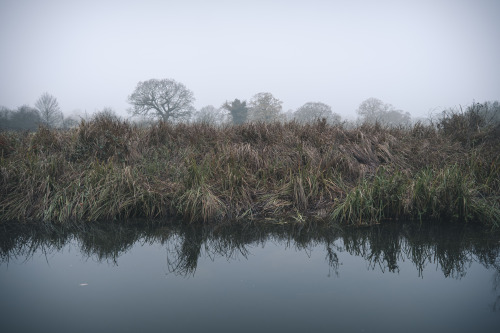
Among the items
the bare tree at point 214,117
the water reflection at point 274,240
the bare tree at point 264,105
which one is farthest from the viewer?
the bare tree at point 264,105

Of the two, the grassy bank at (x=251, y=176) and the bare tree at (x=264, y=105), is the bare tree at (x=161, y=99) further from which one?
the grassy bank at (x=251, y=176)

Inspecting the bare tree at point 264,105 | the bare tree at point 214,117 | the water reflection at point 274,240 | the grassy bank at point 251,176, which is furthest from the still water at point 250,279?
the bare tree at point 264,105

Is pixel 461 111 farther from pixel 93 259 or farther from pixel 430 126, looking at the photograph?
pixel 93 259

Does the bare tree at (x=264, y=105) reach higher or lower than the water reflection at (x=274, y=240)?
higher

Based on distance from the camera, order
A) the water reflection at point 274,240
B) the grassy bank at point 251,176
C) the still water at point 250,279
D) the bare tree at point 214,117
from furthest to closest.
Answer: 1. the bare tree at point 214,117
2. the grassy bank at point 251,176
3. the water reflection at point 274,240
4. the still water at point 250,279

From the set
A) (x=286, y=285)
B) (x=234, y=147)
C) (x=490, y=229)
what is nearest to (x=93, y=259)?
(x=286, y=285)

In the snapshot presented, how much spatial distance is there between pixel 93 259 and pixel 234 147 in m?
3.35

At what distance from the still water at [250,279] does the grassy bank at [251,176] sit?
38 cm

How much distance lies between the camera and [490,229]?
401cm

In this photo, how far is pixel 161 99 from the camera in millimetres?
33719

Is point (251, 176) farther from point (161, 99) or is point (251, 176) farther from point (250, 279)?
point (161, 99)

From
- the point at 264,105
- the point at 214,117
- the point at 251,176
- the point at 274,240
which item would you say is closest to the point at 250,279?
the point at 274,240

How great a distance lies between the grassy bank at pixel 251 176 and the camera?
4.50 metres

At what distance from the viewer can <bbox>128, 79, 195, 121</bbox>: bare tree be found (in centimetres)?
3350
